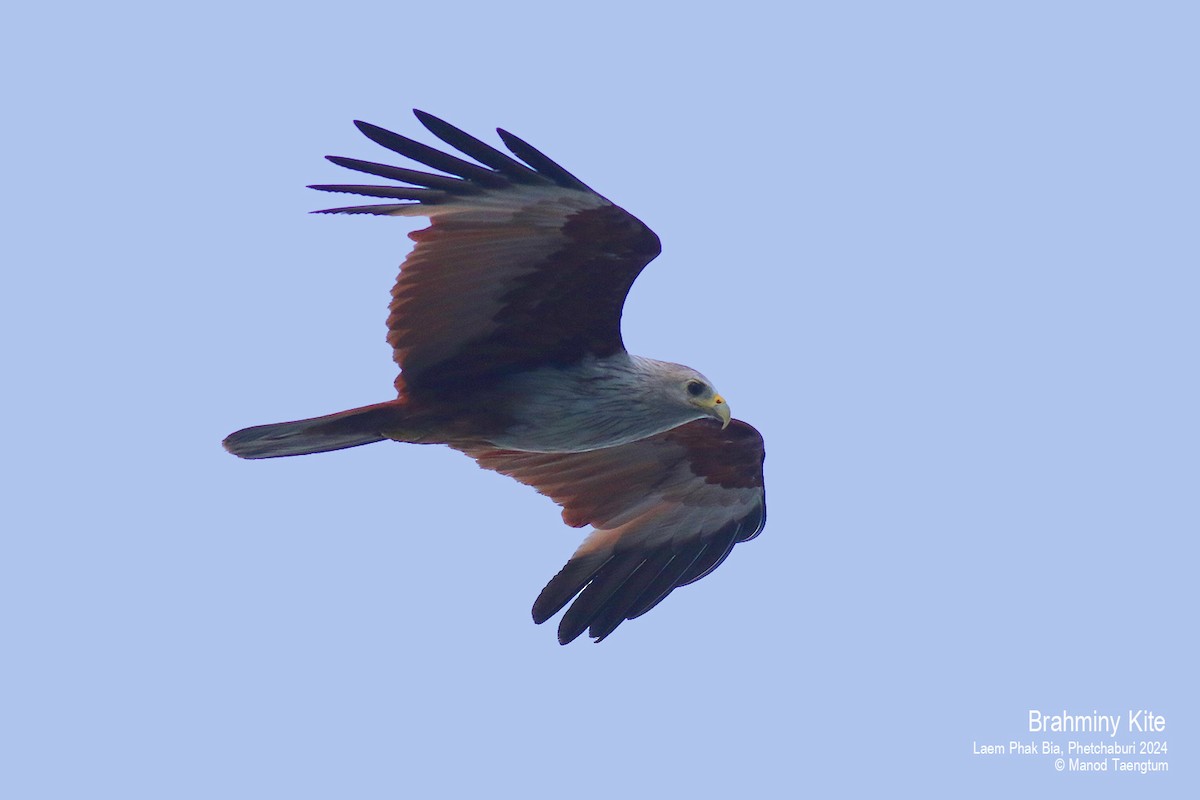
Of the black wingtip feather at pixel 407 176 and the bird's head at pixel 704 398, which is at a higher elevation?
the black wingtip feather at pixel 407 176

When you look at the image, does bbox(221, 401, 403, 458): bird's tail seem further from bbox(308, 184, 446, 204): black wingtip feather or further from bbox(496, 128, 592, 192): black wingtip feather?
bbox(496, 128, 592, 192): black wingtip feather

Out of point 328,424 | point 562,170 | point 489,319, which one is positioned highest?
point 562,170

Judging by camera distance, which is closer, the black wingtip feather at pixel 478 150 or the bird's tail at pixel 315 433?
the black wingtip feather at pixel 478 150

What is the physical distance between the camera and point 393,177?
910 cm

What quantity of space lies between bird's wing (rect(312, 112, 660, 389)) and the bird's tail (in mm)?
285

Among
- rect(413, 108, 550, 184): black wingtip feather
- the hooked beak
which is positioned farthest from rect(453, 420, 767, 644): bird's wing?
rect(413, 108, 550, 184): black wingtip feather

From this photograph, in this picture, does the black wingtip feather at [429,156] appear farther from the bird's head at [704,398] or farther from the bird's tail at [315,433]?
the bird's head at [704,398]

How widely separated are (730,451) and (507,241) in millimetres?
2768

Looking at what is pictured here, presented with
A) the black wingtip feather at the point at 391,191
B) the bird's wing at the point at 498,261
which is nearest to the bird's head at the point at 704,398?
the bird's wing at the point at 498,261

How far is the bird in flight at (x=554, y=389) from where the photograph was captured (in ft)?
30.5

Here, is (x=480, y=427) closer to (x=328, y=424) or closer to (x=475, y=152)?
(x=328, y=424)

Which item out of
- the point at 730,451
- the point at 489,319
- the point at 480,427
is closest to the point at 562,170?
the point at 489,319

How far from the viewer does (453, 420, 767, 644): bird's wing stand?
11.2 m

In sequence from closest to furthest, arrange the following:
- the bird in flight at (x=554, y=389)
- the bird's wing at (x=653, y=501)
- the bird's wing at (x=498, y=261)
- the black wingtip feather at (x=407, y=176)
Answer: the black wingtip feather at (x=407, y=176) → the bird's wing at (x=498, y=261) → the bird in flight at (x=554, y=389) → the bird's wing at (x=653, y=501)
